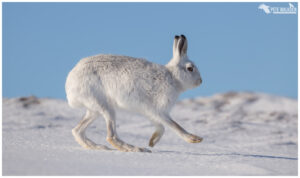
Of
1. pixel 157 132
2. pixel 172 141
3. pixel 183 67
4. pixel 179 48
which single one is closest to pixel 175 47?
pixel 179 48

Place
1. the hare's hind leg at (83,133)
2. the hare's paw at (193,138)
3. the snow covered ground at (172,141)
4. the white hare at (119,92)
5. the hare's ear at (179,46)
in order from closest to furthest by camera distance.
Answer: the snow covered ground at (172,141) < the hare's paw at (193,138) < the white hare at (119,92) < the hare's hind leg at (83,133) < the hare's ear at (179,46)

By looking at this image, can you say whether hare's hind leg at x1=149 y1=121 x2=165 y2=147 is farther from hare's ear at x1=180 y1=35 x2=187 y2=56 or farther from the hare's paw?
hare's ear at x1=180 y1=35 x2=187 y2=56

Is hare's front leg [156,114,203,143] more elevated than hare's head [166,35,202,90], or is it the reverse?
hare's head [166,35,202,90]

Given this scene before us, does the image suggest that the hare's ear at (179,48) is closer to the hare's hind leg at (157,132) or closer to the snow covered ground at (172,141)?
the hare's hind leg at (157,132)

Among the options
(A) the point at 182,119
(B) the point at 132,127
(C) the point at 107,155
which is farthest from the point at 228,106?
(C) the point at 107,155

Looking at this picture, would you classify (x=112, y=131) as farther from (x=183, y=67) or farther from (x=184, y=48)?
(x=184, y=48)

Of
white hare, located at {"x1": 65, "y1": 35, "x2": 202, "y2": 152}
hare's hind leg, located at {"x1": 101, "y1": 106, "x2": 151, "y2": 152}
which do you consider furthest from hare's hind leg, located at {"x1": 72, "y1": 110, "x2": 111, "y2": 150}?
hare's hind leg, located at {"x1": 101, "y1": 106, "x2": 151, "y2": 152}

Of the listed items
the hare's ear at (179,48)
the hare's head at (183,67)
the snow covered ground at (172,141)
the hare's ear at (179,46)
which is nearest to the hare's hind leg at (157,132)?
the snow covered ground at (172,141)
